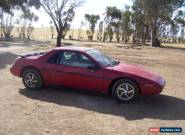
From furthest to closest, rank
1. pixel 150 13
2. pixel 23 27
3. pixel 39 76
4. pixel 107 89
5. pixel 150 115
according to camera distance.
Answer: pixel 23 27, pixel 150 13, pixel 39 76, pixel 107 89, pixel 150 115

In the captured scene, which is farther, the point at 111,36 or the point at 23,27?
the point at 23,27

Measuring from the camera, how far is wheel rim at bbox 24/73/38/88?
10.3 m

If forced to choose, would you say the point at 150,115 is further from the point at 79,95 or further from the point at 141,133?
the point at 79,95

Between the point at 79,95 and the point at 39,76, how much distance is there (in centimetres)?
128

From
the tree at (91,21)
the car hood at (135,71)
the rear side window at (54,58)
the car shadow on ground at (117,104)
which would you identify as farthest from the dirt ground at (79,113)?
the tree at (91,21)

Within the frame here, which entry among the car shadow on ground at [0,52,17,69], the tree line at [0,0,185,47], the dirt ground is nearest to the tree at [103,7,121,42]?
the tree line at [0,0,185,47]

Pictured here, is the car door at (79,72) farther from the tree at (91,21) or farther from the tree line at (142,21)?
the tree at (91,21)

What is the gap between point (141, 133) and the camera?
271 inches

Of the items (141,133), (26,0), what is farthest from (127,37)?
(141,133)

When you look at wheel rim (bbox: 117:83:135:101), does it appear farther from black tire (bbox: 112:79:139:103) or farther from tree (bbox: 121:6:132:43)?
tree (bbox: 121:6:132:43)

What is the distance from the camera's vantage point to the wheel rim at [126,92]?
9164 mm

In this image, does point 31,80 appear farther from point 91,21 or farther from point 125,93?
point 91,21

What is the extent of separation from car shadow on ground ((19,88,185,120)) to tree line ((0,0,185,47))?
23.0m

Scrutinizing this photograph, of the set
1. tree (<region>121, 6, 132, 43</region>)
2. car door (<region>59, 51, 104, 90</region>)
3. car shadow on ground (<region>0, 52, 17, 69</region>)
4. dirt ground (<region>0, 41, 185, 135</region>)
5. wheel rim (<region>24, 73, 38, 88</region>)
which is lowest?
dirt ground (<region>0, 41, 185, 135</region>)
